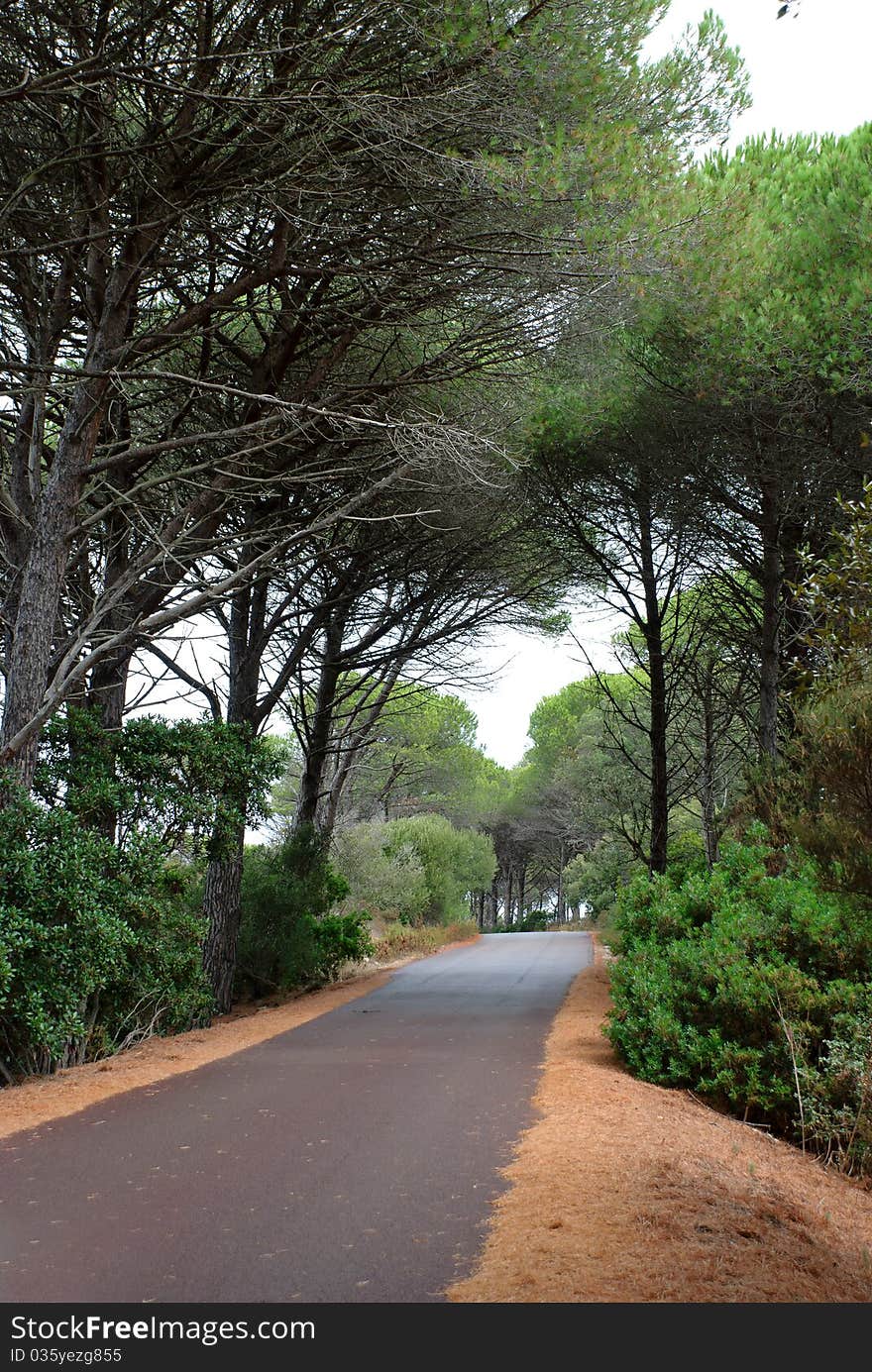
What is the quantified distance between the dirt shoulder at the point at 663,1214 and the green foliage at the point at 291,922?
838cm

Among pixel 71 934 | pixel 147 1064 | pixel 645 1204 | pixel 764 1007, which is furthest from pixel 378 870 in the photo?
pixel 645 1204

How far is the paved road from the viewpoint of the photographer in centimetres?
369

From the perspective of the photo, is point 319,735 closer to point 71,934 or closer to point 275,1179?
point 71,934

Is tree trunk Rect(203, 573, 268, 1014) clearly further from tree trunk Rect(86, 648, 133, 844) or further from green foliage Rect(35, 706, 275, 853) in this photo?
tree trunk Rect(86, 648, 133, 844)

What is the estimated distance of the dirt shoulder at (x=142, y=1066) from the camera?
6.84 meters

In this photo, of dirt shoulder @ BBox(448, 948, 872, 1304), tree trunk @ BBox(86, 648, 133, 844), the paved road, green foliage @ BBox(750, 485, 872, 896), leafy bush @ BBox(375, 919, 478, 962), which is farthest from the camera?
leafy bush @ BBox(375, 919, 478, 962)

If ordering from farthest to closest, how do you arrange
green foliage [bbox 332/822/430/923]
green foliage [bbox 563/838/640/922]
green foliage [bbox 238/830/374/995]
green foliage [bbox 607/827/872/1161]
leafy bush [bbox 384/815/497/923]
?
leafy bush [bbox 384/815/497/923] < green foliage [bbox 563/838/640/922] < green foliage [bbox 332/822/430/923] < green foliage [bbox 238/830/374/995] < green foliage [bbox 607/827/872/1161]

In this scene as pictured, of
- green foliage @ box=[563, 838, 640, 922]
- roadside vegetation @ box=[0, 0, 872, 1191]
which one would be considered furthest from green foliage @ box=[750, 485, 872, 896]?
green foliage @ box=[563, 838, 640, 922]

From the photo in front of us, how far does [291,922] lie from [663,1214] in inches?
443

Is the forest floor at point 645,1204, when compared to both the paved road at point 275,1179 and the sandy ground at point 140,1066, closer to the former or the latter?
the sandy ground at point 140,1066

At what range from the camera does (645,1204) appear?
4.36 metres

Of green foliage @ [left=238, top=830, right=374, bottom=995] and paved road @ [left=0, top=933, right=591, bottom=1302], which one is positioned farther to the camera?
green foliage @ [left=238, top=830, right=374, bottom=995]

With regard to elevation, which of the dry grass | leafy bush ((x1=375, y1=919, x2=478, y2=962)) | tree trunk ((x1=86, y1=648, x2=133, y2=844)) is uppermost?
tree trunk ((x1=86, y1=648, x2=133, y2=844))

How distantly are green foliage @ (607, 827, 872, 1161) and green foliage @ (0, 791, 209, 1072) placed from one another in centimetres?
421
